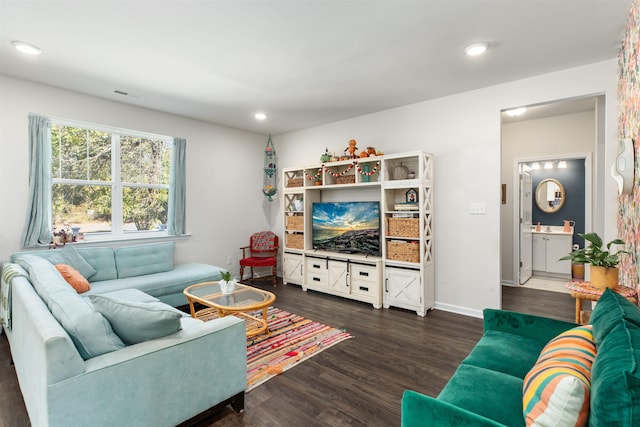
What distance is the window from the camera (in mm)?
3744

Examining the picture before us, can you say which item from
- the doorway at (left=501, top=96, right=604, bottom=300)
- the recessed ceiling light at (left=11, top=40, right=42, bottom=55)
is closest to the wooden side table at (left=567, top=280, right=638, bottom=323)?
the doorway at (left=501, top=96, right=604, bottom=300)

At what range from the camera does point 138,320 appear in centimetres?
165

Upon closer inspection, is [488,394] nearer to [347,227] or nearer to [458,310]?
[458,310]

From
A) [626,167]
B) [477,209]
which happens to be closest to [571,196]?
[477,209]

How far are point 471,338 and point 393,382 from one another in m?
1.20

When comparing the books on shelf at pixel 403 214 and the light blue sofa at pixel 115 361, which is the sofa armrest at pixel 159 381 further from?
the books on shelf at pixel 403 214

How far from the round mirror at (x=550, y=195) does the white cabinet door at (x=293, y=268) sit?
192 inches

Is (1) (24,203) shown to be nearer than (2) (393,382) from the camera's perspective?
No

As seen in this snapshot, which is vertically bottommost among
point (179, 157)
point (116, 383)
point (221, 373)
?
point (221, 373)

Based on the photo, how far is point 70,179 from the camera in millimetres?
3785

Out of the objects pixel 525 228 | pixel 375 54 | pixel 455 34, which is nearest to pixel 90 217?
pixel 375 54

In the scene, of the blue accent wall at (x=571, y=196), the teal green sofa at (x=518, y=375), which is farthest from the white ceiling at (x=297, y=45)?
the blue accent wall at (x=571, y=196)

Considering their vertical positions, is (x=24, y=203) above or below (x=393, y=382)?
above

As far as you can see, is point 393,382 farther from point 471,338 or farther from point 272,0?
point 272,0
